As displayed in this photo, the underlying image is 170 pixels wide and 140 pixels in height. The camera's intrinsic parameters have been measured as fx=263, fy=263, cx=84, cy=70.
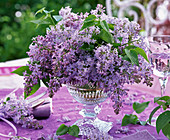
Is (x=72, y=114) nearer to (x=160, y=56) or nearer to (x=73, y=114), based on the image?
(x=73, y=114)

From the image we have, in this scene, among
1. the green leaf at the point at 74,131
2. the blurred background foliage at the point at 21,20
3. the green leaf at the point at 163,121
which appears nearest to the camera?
the green leaf at the point at 163,121

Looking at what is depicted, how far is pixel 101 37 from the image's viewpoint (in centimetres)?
70

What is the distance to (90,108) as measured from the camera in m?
0.87

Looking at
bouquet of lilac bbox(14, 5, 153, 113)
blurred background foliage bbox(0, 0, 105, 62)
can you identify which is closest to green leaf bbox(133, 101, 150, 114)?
bouquet of lilac bbox(14, 5, 153, 113)

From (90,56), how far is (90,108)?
226 millimetres

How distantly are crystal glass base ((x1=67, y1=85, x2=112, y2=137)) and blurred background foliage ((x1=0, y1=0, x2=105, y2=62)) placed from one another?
2.99 metres

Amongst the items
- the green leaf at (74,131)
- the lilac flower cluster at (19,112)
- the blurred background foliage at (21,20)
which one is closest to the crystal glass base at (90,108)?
the green leaf at (74,131)

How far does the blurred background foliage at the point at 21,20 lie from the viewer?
14.5ft

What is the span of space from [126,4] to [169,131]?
2245 mm

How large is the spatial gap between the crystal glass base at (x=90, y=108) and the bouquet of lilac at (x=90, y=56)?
0.04 meters

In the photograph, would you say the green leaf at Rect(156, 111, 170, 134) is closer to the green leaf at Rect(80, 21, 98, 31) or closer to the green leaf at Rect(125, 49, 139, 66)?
the green leaf at Rect(125, 49, 139, 66)

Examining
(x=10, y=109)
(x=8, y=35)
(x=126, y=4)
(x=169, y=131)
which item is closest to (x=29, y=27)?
(x=8, y=35)

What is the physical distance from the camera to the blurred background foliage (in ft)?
14.5

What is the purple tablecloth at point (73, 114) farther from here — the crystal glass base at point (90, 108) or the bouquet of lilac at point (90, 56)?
the bouquet of lilac at point (90, 56)
